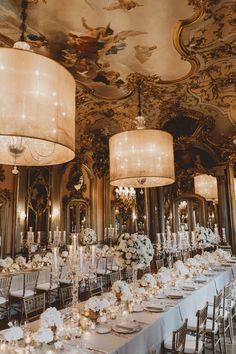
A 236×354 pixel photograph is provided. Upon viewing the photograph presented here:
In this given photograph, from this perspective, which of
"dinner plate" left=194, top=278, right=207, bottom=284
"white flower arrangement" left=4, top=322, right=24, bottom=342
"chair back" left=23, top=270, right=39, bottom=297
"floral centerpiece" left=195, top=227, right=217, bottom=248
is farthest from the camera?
"floral centerpiece" left=195, top=227, right=217, bottom=248

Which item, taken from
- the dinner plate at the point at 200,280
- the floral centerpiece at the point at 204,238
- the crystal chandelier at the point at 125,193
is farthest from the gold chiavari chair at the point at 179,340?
the crystal chandelier at the point at 125,193

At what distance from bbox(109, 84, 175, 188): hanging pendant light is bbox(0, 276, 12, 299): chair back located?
3207mm

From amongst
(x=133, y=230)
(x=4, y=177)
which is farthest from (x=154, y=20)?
(x=133, y=230)

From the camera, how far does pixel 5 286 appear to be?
6.28 metres

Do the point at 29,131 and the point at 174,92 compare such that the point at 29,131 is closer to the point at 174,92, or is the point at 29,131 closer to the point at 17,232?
the point at 174,92

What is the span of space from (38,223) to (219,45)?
777 cm

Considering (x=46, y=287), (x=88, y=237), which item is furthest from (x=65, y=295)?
(x=88, y=237)

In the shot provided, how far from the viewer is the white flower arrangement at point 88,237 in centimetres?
1159

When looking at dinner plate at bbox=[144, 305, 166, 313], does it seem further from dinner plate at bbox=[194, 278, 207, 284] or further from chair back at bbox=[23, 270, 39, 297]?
chair back at bbox=[23, 270, 39, 297]

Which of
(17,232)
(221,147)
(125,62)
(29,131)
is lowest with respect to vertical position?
(17,232)

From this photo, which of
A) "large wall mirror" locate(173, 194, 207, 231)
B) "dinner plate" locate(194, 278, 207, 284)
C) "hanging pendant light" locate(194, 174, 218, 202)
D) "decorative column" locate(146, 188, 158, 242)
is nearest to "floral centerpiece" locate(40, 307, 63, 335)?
"dinner plate" locate(194, 278, 207, 284)

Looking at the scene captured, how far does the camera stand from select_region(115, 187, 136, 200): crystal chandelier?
1372 centimetres

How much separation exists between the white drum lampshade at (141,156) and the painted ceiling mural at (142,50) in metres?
1.85

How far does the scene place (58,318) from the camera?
9.73 feet
